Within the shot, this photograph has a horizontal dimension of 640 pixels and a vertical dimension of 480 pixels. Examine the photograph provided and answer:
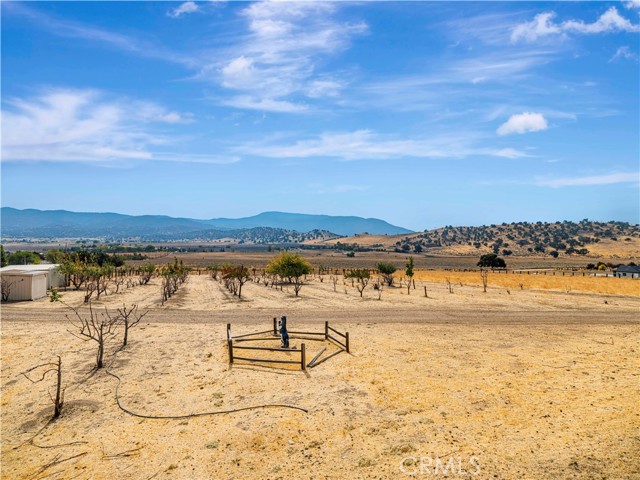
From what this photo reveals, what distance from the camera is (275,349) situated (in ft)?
60.5

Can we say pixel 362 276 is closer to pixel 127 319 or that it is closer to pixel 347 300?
pixel 347 300

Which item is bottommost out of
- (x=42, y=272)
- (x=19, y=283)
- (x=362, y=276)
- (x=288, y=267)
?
(x=362, y=276)

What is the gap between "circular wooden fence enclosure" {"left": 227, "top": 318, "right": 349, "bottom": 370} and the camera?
18.4 m

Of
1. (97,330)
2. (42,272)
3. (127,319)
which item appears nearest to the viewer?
(97,330)

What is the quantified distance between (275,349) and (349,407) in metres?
5.11

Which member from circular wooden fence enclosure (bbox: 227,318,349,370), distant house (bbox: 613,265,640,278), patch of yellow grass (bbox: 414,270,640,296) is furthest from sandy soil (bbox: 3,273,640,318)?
distant house (bbox: 613,265,640,278)

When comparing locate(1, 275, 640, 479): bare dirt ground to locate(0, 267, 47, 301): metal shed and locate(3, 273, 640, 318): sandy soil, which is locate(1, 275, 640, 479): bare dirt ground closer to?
locate(3, 273, 640, 318): sandy soil

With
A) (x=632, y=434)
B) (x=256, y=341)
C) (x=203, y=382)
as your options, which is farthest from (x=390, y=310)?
(x=632, y=434)

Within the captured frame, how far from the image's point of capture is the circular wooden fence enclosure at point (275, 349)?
1845 cm

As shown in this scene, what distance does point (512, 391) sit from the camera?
15.4 m

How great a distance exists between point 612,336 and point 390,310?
46.5 ft

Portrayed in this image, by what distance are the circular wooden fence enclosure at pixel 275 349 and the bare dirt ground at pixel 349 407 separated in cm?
53

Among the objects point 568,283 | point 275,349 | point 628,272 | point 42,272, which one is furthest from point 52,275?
point 628,272

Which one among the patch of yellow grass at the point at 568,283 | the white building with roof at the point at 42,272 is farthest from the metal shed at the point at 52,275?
the patch of yellow grass at the point at 568,283
